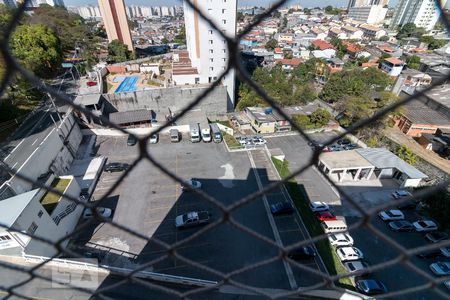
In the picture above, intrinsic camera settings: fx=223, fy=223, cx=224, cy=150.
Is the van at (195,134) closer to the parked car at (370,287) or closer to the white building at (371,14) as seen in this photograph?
the parked car at (370,287)

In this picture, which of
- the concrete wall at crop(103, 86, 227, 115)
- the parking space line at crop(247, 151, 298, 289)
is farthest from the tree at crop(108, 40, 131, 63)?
the parking space line at crop(247, 151, 298, 289)

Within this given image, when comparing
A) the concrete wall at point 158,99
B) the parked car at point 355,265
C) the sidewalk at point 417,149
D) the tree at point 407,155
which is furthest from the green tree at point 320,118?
the parked car at point 355,265

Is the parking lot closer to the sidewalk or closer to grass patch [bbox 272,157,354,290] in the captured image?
grass patch [bbox 272,157,354,290]

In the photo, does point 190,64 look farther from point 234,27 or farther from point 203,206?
point 203,206

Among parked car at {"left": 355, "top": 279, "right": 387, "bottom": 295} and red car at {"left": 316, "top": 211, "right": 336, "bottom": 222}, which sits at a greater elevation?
red car at {"left": 316, "top": 211, "right": 336, "bottom": 222}

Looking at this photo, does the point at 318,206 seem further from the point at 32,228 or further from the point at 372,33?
the point at 372,33
